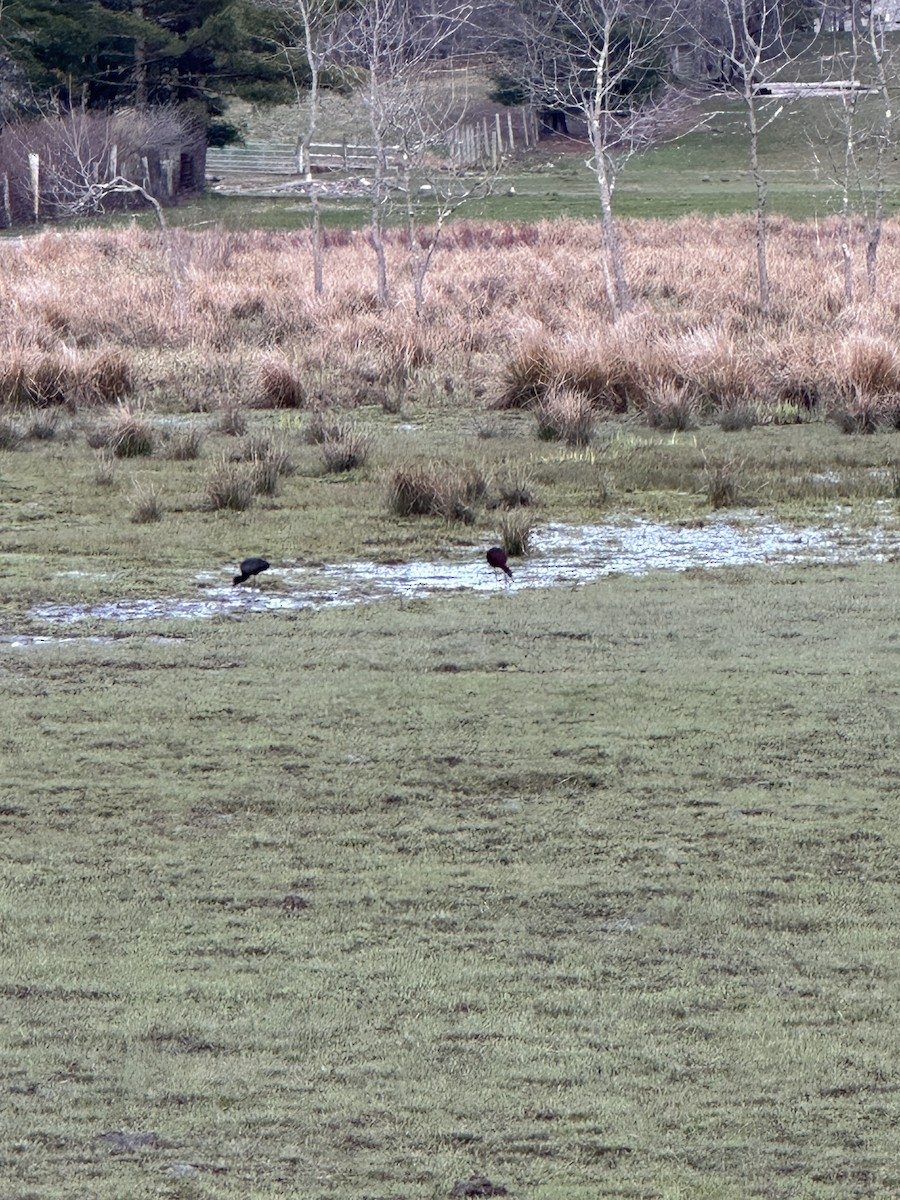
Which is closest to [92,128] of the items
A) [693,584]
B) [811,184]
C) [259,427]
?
[811,184]

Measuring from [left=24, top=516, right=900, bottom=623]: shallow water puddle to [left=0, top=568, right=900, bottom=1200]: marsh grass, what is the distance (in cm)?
72

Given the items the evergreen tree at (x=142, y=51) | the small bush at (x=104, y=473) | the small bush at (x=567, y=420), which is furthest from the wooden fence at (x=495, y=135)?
the small bush at (x=104, y=473)

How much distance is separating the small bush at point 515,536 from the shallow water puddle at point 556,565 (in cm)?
→ 8

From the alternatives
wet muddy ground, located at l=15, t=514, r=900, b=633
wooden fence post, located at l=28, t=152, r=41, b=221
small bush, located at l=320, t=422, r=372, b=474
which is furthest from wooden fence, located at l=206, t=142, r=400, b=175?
wet muddy ground, located at l=15, t=514, r=900, b=633

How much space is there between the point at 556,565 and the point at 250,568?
62.0 inches

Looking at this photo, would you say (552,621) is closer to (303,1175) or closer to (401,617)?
(401,617)

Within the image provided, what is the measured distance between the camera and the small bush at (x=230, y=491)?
10742mm

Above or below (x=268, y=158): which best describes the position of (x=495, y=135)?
above

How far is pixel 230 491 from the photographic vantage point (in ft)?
35.3

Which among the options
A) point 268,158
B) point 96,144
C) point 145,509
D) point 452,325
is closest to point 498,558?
point 145,509

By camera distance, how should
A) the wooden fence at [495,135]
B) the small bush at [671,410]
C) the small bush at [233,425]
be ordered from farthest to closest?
the wooden fence at [495,135], the small bush at [671,410], the small bush at [233,425]

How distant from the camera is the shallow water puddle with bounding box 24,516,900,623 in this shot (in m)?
8.40

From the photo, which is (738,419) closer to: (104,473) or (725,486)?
(725,486)

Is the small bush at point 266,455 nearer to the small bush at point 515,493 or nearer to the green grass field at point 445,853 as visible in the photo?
the green grass field at point 445,853
